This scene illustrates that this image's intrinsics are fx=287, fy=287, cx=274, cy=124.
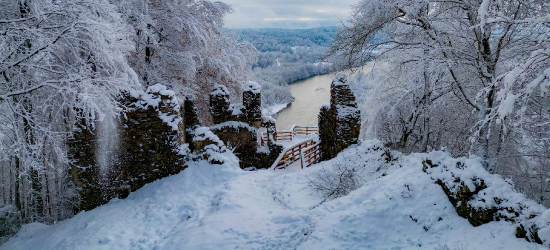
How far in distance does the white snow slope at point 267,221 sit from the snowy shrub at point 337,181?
34 cm

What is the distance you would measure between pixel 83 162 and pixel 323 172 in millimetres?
6454

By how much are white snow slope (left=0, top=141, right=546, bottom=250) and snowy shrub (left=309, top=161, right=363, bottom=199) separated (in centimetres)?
34

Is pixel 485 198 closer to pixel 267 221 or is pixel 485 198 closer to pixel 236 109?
pixel 267 221

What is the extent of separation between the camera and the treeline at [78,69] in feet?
17.9

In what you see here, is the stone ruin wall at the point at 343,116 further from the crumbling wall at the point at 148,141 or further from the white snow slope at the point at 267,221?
the crumbling wall at the point at 148,141

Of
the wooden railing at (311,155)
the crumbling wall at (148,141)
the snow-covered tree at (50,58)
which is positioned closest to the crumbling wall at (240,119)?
the wooden railing at (311,155)

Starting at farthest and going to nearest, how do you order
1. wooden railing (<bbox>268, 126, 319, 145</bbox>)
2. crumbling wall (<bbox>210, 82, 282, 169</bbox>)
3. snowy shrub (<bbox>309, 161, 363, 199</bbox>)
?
wooden railing (<bbox>268, 126, 319, 145</bbox>), crumbling wall (<bbox>210, 82, 282, 169</bbox>), snowy shrub (<bbox>309, 161, 363, 199</bbox>)

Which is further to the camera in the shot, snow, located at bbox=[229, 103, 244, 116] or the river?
the river

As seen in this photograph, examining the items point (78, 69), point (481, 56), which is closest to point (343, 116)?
point (481, 56)

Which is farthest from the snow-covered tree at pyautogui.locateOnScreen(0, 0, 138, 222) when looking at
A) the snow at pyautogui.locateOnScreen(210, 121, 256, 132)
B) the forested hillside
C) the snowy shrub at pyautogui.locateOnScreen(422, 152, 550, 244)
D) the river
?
the forested hillside

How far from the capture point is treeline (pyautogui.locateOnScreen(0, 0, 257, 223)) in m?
5.46

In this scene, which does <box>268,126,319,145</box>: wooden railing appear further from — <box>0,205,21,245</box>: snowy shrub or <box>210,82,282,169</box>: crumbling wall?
<box>0,205,21,245</box>: snowy shrub

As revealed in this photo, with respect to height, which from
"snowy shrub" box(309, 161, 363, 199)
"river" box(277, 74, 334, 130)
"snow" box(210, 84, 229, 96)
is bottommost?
"river" box(277, 74, 334, 130)

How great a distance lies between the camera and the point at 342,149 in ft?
35.0
